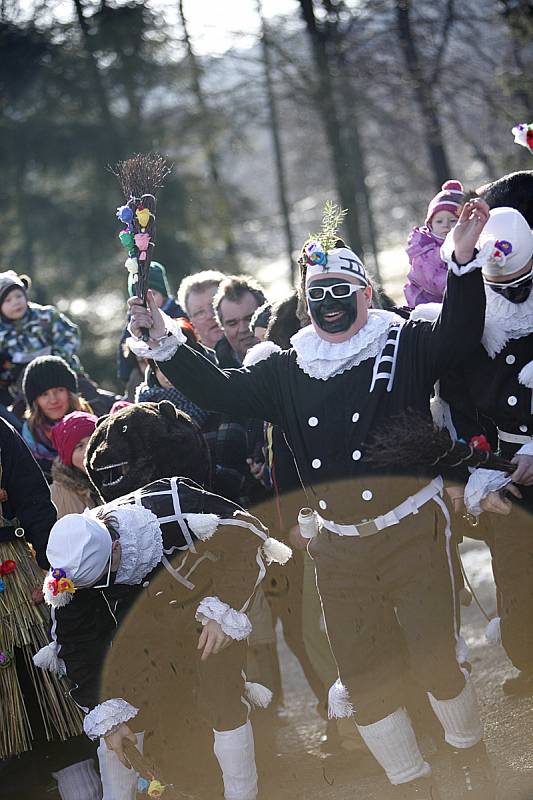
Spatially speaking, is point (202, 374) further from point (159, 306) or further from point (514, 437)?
point (159, 306)

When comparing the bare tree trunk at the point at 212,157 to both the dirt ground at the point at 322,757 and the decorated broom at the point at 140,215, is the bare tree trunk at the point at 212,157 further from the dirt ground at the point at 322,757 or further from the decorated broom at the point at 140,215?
the decorated broom at the point at 140,215

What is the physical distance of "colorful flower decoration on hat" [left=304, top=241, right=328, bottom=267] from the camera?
12.6 feet

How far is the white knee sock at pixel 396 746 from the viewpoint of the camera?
3732 millimetres

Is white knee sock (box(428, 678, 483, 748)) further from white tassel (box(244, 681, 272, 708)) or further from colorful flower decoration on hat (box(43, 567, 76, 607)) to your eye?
colorful flower decoration on hat (box(43, 567, 76, 607))

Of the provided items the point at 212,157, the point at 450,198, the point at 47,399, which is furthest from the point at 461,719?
the point at 212,157

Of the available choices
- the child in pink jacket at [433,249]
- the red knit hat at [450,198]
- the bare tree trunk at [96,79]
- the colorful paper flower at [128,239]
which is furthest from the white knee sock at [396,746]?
the bare tree trunk at [96,79]

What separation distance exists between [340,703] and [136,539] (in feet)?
3.20

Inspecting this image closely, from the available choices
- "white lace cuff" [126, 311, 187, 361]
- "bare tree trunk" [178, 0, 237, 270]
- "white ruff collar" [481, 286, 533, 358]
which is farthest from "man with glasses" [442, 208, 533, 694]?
"bare tree trunk" [178, 0, 237, 270]

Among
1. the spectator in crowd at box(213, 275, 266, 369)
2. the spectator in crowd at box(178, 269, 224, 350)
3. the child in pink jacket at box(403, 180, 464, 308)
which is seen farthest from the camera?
the spectator in crowd at box(178, 269, 224, 350)

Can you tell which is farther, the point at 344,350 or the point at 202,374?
the point at 202,374

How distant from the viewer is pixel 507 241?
389 centimetres

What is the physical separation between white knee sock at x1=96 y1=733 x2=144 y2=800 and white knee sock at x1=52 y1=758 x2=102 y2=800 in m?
0.40

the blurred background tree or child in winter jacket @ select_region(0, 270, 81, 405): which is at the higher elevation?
the blurred background tree

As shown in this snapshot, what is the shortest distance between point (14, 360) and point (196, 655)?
3367 mm
